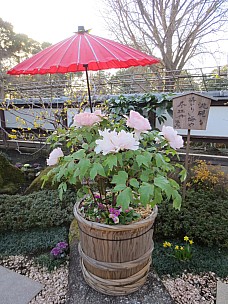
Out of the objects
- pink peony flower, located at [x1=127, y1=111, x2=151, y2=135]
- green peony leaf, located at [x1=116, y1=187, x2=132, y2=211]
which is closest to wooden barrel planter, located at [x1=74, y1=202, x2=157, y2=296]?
green peony leaf, located at [x1=116, y1=187, x2=132, y2=211]

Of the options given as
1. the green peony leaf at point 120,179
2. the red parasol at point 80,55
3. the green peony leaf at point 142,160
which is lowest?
the green peony leaf at point 120,179

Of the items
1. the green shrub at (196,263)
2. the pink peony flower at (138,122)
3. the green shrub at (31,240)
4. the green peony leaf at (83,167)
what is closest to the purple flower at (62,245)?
the green shrub at (31,240)

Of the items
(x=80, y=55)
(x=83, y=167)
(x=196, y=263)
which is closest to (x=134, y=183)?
(x=83, y=167)

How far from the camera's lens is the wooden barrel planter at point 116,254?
1.50 m

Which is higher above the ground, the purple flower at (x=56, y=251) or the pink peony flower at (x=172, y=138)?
the pink peony flower at (x=172, y=138)

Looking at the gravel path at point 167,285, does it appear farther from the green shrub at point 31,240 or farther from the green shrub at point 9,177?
the green shrub at point 9,177

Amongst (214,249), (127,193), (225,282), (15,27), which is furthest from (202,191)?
(15,27)

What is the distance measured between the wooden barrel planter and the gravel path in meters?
0.32

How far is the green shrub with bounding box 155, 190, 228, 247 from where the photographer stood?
2336 mm

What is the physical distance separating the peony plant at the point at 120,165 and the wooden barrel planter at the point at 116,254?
12cm

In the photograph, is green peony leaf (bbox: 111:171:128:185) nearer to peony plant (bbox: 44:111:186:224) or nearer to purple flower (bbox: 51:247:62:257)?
peony plant (bbox: 44:111:186:224)

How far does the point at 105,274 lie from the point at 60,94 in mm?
4802

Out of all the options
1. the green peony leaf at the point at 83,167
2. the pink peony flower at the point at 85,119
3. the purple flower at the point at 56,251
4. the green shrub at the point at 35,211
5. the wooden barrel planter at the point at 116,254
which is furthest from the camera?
the green shrub at the point at 35,211

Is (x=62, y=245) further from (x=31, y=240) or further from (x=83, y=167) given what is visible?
(x=83, y=167)
